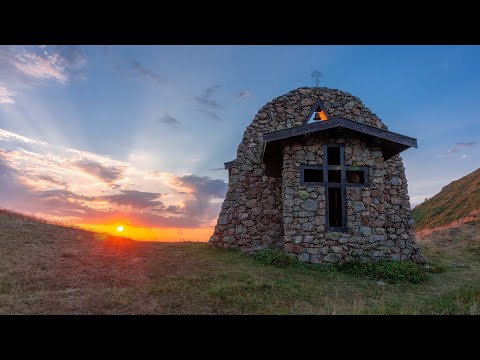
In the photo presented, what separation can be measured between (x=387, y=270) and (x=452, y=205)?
27.0 m

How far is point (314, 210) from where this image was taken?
546 inches

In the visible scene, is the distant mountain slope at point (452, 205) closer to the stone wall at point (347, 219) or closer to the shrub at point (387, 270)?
the stone wall at point (347, 219)

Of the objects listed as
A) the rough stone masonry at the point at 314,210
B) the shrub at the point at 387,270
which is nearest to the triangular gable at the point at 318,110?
the rough stone masonry at the point at 314,210

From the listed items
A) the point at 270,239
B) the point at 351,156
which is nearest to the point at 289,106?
the point at 351,156

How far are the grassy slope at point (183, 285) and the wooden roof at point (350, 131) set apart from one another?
4.96 metres

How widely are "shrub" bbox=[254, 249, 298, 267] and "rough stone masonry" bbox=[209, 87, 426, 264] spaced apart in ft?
1.09

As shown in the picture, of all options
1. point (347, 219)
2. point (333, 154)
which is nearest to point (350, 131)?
point (333, 154)

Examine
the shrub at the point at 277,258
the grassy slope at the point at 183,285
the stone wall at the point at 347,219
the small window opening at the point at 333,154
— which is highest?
the small window opening at the point at 333,154

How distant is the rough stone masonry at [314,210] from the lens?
13.8 meters

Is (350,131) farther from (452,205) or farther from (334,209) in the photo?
(452,205)
